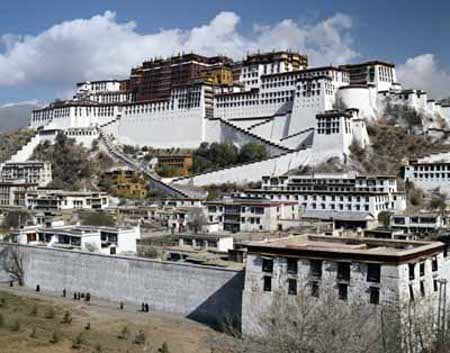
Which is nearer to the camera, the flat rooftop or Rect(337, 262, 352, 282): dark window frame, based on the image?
the flat rooftop

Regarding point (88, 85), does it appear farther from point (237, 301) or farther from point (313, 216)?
point (237, 301)

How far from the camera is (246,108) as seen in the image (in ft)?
251

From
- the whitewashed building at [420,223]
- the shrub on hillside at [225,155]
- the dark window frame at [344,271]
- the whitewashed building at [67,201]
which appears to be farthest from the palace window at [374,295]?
the shrub on hillside at [225,155]

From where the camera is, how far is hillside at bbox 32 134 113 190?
242 feet

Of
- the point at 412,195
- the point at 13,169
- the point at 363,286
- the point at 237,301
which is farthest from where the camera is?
the point at 13,169

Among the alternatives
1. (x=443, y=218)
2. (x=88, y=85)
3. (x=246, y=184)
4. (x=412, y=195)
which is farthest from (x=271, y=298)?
(x=88, y=85)

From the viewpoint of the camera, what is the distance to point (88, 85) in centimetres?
10138

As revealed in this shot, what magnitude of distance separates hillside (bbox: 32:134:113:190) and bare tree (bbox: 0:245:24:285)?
106 ft

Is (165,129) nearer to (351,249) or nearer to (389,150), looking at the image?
(389,150)

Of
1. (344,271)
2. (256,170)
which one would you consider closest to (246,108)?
(256,170)

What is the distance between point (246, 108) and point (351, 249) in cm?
5322

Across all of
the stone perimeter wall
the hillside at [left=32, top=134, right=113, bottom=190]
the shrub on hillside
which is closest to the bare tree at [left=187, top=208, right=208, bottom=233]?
the shrub on hillside

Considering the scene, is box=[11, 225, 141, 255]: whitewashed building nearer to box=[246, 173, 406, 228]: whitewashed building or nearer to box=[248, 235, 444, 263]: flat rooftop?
box=[248, 235, 444, 263]: flat rooftop

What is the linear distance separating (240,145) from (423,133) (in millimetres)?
19023
